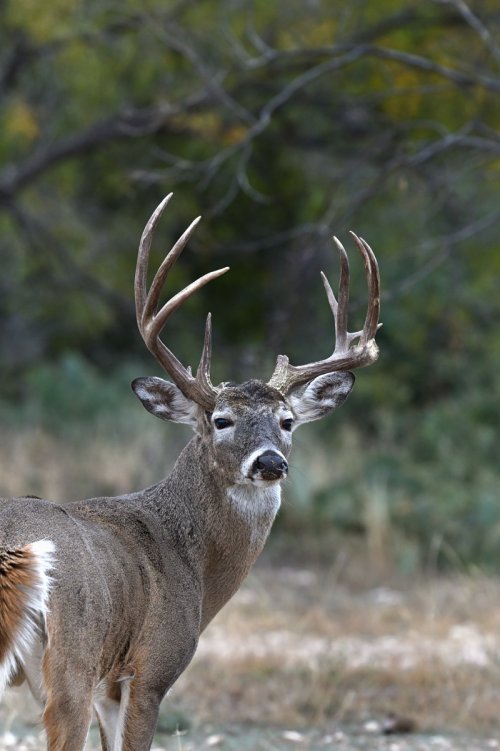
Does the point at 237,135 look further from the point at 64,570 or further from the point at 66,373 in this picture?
the point at 64,570

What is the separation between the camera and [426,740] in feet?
23.3

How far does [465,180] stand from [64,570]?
1054 cm

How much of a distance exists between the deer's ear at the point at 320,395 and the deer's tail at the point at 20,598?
188 centimetres

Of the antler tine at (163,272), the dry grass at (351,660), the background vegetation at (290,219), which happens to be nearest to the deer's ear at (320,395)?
the antler tine at (163,272)

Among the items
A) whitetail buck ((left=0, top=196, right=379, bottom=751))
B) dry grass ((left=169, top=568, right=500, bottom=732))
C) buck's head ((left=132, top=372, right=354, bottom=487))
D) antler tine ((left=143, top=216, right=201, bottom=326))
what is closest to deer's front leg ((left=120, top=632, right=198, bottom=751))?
whitetail buck ((left=0, top=196, right=379, bottom=751))

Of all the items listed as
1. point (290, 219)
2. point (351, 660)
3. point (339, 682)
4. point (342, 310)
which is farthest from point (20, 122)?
point (342, 310)

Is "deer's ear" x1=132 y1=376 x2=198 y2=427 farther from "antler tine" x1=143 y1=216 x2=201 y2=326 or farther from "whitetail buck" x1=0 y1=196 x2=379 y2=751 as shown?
"antler tine" x1=143 y1=216 x2=201 y2=326

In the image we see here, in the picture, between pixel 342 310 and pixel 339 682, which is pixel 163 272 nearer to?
pixel 342 310

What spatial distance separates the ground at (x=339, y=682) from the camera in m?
7.09

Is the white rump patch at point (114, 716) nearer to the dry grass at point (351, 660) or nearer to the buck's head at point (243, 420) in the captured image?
the buck's head at point (243, 420)

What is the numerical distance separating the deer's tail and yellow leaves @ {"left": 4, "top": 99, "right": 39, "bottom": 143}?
38.3 feet

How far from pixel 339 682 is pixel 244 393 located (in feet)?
9.28

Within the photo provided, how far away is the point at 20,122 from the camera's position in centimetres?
1553

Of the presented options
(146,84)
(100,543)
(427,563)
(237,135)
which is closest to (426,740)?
(100,543)
